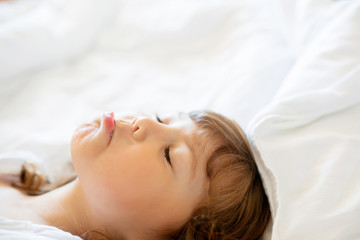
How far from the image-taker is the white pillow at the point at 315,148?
0.79m

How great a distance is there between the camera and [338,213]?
79cm

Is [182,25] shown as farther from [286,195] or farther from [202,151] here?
[286,195]

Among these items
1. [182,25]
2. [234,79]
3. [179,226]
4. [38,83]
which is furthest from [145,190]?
[182,25]

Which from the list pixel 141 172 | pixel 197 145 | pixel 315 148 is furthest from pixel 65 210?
pixel 315 148

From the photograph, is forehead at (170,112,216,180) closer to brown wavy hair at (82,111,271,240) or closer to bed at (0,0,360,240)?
brown wavy hair at (82,111,271,240)

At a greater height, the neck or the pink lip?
the pink lip

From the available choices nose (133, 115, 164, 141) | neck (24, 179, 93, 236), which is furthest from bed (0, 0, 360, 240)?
nose (133, 115, 164, 141)

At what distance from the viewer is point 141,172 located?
2.68 ft

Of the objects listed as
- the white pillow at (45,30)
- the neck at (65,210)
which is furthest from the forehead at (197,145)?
the white pillow at (45,30)

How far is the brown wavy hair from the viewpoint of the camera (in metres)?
0.87

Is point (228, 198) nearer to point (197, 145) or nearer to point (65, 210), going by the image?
point (197, 145)

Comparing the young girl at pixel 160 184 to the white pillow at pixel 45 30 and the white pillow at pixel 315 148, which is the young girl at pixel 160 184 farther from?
the white pillow at pixel 45 30

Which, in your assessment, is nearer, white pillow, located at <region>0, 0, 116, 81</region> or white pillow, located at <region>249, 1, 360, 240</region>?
white pillow, located at <region>249, 1, 360, 240</region>

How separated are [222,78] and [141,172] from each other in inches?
22.8
